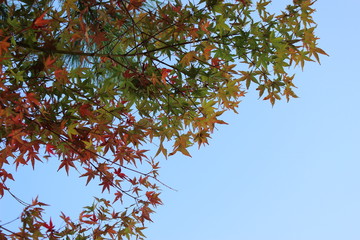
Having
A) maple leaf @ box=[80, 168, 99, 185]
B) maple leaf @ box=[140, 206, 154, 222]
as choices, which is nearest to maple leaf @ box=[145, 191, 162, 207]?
maple leaf @ box=[140, 206, 154, 222]

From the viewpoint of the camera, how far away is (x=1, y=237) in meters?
1.62

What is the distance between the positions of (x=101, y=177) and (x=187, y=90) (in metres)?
0.52

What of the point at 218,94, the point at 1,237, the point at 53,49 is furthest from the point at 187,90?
the point at 1,237

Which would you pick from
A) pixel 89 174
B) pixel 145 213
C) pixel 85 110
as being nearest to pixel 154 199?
pixel 145 213

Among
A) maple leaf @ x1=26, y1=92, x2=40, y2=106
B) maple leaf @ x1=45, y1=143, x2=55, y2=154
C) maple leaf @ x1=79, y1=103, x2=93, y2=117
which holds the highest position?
maple leaf @ x1=45, y1=143, x2=55, y2=154

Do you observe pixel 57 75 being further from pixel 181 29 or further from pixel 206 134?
pixel 206 134

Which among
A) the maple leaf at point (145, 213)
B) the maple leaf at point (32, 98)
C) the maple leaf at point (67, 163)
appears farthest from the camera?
the maple leaf at point (145, 213)

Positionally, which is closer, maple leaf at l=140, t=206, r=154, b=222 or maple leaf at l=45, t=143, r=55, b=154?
maple leaf at l=45, t=143, r=55, b=154

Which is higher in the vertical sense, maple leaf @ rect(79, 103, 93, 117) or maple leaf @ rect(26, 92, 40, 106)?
maple leaf @ rect(79, 103, 93, 117)

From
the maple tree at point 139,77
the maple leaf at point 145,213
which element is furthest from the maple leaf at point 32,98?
the maple leaf at point 145,213

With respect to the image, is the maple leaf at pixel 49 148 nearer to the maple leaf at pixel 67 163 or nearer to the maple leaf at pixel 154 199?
the maple leaf at pixel 67 163

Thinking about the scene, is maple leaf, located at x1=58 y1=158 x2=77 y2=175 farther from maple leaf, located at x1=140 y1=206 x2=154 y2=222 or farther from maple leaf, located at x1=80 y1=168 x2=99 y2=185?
maple leaf, located at x1=140 y1=206 x2=154 y2=222

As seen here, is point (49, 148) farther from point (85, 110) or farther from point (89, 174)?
point (85, 110)

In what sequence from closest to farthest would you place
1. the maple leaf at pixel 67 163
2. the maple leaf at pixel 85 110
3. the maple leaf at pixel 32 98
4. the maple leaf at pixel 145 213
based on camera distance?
the maple leaf at pixel 32 98, the maple leaf at pixel 85 110, the maple leaf at pixel 67 163, the maple leaf at pixel 145 213
